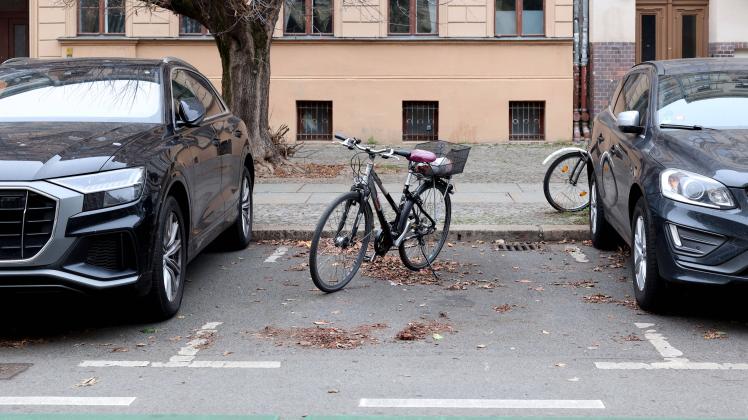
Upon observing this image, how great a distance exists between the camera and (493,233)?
35.1 feet

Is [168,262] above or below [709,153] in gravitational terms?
below

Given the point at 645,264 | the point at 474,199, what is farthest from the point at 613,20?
the point at 645,264

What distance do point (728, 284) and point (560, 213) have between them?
198 inches

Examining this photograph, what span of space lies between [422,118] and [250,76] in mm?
6958

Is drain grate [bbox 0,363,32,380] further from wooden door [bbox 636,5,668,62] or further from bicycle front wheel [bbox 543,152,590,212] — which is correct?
wooden door [bbox 636,5,668,62]

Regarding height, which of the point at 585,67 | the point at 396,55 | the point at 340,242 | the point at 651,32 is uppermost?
the point at 651,32

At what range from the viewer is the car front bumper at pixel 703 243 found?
6.85 m

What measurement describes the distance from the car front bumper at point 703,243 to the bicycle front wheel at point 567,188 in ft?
15.2

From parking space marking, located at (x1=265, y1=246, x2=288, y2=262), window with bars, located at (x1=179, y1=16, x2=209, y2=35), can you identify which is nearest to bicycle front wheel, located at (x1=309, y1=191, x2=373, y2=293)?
parking space marking, located at (x1=265, y1=246, x2=288, y2=262)

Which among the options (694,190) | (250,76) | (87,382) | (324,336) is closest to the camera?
(87,382)

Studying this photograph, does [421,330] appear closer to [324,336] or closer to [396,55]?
[324,336]

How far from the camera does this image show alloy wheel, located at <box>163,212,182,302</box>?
23.9ft

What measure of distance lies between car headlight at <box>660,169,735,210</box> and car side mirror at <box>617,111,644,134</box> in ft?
3.11

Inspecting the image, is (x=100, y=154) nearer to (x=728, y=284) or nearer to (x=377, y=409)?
(x=377, y=409)
